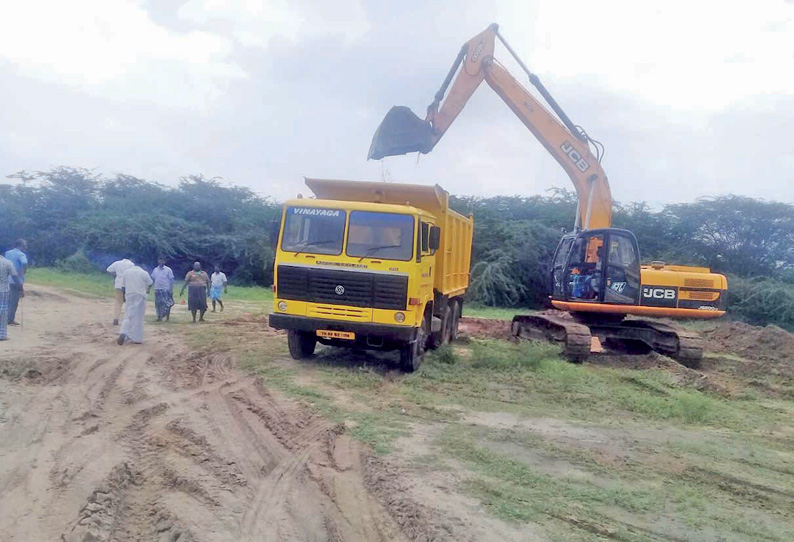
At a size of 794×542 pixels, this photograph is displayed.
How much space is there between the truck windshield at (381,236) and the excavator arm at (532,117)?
4.20 metres

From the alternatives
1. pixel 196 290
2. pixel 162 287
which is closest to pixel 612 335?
pixel 196 290

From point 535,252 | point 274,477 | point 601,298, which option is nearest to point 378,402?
point 274,477

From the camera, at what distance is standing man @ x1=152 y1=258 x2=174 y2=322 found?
1577 centimetres

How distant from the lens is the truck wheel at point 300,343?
11.2 metres

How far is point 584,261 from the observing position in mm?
13617


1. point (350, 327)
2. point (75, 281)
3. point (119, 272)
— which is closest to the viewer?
point (350, 327)

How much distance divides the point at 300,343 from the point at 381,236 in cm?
218

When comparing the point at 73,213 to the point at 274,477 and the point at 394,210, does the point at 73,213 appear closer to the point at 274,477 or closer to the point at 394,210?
the point at 394,210

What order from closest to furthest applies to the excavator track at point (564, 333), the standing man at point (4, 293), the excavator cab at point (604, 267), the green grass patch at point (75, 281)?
1. the standing man at point (4, 293)
2. the excavator track at point (564, 333)
3. the excavator cab at point (604, 267)
4. the green grass patch at point (75, 281)

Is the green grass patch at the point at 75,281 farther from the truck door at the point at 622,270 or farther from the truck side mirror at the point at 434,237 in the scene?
the truck door at the point at 622,270

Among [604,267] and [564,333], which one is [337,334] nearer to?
[564,333]

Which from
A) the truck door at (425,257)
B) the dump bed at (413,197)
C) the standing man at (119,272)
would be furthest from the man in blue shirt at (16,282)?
the truck door at (425,257)

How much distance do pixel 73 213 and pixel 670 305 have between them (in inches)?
1117

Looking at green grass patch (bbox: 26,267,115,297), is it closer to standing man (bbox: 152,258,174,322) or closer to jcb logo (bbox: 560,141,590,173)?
standing man (bbox: 152,258,174,322)
